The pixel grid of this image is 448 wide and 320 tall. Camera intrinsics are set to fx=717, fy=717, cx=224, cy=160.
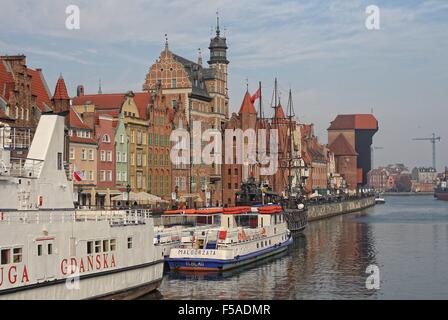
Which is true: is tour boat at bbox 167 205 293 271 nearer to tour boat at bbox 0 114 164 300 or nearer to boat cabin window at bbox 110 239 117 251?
tour boat at bbox 0 114 164 300

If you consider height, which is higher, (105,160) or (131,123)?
(131,123)

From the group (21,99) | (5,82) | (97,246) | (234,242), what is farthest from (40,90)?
(97,246)

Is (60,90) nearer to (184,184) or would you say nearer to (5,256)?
(184,184)

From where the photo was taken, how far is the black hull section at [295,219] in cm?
10374

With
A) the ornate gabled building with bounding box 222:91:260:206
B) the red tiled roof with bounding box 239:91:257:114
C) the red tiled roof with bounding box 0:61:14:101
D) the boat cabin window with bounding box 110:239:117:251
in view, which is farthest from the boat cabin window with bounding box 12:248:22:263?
the red tiled roof with bounding box 239:91:257:114

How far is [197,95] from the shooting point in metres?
129

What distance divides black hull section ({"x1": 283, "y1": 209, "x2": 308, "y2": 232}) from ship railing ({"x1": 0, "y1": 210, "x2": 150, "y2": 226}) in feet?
181

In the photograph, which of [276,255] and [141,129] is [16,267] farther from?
[141,129]

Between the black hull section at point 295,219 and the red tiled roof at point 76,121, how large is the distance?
102ft

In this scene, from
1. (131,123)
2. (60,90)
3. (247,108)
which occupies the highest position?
(247,108)

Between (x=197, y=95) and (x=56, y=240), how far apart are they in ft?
305

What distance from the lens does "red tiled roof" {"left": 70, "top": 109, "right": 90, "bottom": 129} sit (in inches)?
3495
